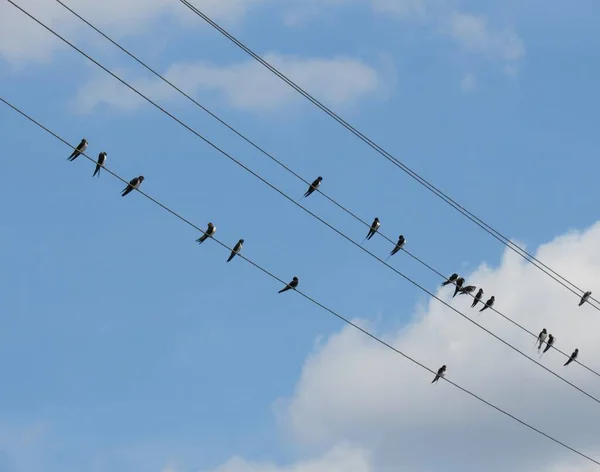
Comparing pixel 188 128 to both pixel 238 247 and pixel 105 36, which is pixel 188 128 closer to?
pixel 105 36

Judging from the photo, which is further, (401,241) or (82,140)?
(401,241)

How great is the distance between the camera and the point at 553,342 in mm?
43500

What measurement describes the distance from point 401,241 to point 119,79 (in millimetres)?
21327

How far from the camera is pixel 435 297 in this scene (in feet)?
83.9

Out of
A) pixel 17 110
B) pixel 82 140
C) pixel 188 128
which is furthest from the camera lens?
pixel 82 140

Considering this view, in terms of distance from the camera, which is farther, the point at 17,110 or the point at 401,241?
the point at 401,241

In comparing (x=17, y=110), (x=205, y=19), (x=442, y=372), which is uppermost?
(x=442, y=372)

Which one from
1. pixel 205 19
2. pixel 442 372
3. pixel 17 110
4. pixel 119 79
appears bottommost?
pixel 17 110

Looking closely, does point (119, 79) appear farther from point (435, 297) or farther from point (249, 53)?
point (435, 297)

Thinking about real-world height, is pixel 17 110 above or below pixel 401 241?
below

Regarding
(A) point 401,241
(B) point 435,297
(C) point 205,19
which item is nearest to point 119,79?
(C) point 205,19

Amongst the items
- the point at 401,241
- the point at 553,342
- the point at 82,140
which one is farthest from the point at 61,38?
the point at 553,342

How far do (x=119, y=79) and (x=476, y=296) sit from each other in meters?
22.2

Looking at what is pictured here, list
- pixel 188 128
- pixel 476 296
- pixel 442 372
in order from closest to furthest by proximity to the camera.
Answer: pixel 188 128, pixel 476 296, pixel 442 372
